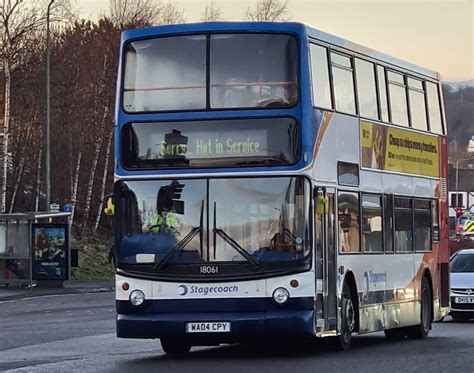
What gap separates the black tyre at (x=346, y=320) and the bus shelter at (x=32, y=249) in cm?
2551

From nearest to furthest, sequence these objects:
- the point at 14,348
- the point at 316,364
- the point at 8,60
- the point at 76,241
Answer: the point at 316,364 → the point at 14,348 → the point at 8,60 → the point at 76,241

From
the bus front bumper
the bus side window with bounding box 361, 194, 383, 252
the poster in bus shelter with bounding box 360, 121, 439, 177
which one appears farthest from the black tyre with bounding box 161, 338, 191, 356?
the poster in bus shelter with bounding box 360, 121, 439, 177

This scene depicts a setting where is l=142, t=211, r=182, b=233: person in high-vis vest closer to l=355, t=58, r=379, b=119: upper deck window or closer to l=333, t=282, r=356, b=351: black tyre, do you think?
l=333, t=282, r=356, b=351: black tyre

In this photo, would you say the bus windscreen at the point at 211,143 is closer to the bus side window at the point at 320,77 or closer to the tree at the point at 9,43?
the bus side window at the point at 320,77

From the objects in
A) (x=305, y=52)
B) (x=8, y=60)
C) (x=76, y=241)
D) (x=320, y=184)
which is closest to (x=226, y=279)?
(x=320, y=184)

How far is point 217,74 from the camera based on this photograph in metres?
18.2

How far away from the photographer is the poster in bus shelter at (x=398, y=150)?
2080 centimetres

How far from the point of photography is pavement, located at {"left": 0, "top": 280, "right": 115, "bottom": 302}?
4338cm

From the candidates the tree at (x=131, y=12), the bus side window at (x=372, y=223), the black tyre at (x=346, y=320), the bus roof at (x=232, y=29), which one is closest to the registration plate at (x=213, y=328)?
the black tyre at (x=346, y=320)

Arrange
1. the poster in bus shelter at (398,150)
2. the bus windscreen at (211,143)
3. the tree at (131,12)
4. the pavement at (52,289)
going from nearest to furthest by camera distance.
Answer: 1. the bus windscreen at (211,143)
2. the poster in bus shelter at (398,150)
3. the pavement at (52,289)
4. the tree at (131,12)

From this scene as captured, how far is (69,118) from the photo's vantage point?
212ft

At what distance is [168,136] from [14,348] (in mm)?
4899

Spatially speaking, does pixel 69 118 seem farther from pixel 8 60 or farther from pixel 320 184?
pixel 320 184

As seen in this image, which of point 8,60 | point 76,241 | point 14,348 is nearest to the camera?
point 14,348
